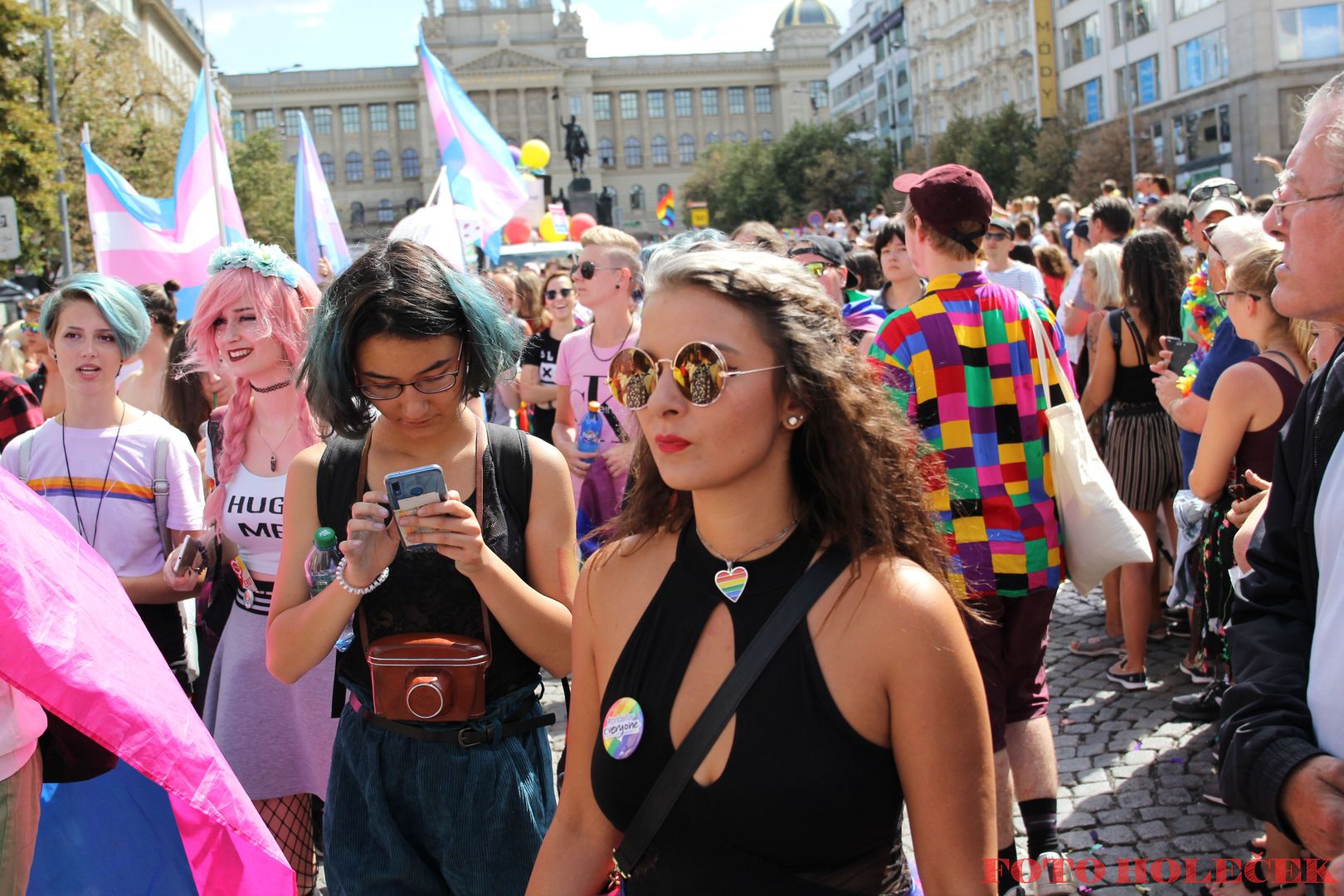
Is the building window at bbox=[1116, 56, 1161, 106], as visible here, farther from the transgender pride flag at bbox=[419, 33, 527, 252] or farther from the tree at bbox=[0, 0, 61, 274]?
the tree at bbox=[0, 0, 61, 274]

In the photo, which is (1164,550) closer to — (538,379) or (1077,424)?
(1077,424)

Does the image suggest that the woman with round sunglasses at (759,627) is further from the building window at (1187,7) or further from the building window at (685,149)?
the building window at (685,149)

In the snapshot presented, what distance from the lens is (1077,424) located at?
3.45 metres

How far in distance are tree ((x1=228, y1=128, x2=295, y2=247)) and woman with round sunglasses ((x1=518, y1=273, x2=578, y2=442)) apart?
35.3 metres

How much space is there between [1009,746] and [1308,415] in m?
1.87

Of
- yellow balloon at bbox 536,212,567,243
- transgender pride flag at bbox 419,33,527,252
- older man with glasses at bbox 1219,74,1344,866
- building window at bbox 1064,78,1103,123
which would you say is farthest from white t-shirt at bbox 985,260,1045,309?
building window at bbox 1064,78,1103,123

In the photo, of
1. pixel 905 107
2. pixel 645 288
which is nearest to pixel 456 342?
pixel 645 288

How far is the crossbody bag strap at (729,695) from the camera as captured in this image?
167 cm

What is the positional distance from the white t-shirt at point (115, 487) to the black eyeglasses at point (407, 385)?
4.96 ft

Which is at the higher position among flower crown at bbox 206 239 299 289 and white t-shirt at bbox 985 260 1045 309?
white t-shirt at bbox 985 260 1045 309

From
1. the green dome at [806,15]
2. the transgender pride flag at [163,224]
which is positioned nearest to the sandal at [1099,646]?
the transgender pride flag at [163,224]

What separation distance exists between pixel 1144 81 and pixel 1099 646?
48.9m

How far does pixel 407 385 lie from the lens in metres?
2.42

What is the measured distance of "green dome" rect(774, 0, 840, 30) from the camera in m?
117
